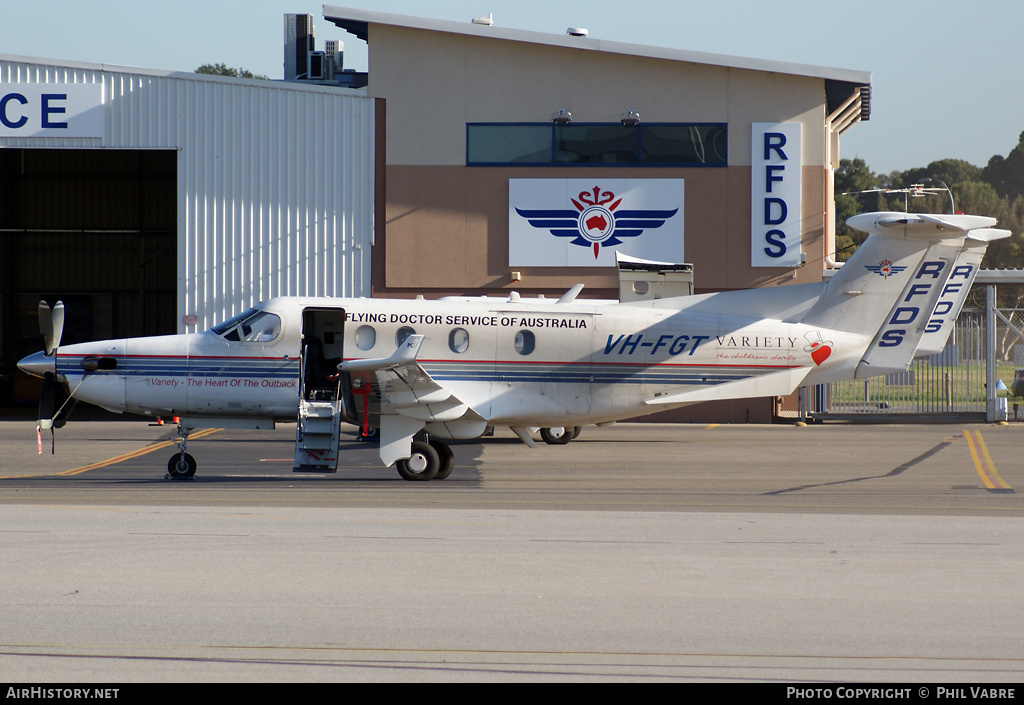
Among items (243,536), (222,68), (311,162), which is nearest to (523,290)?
(311,162)

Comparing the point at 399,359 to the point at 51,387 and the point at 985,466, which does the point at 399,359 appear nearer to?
the point at 51,387

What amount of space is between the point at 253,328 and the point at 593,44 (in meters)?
15.8

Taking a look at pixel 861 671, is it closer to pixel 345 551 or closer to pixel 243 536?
pixel 345 551

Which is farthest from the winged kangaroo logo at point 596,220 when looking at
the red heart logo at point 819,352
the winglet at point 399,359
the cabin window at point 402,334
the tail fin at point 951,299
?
the winglet at point 399,359

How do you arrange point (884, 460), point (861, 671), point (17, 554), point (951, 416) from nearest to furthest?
point (861, 671) < point (17, 554) < point (884, 460) < point (951, 416)

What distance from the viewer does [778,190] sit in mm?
28188

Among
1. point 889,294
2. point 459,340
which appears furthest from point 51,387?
point 889,294

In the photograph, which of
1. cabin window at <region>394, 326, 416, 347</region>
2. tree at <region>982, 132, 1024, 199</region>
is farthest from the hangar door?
tree at <region>982, 132, 1024, 199</region>

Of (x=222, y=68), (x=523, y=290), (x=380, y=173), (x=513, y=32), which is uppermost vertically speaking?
(x=222, y=68)

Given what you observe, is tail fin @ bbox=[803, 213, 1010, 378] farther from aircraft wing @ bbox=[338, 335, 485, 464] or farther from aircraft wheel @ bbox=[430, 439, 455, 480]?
aircraft wheel @ bbox=[430, 439, 455, 480]

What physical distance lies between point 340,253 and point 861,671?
956 inches

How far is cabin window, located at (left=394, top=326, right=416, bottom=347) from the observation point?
1623 centimetres

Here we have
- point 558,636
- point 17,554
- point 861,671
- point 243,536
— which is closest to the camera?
point 861,671

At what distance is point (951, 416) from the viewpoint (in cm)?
2720
